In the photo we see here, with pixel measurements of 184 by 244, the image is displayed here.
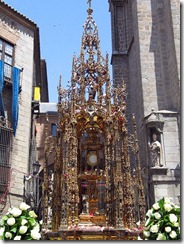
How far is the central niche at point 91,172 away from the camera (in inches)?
383

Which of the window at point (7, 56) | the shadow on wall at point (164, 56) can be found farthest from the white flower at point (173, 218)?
the window at point (7, 56)

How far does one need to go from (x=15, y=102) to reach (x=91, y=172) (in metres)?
9.09

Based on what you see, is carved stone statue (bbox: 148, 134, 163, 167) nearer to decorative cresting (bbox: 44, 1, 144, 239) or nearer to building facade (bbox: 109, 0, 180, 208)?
building facade (bbox: 109, 0, 180, 208)

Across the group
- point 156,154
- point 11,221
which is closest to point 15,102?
point 156,154

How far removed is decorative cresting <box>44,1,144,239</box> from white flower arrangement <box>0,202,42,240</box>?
2115 millimetres

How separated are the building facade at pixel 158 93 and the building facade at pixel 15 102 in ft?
21.0

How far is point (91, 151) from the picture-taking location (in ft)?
33.6

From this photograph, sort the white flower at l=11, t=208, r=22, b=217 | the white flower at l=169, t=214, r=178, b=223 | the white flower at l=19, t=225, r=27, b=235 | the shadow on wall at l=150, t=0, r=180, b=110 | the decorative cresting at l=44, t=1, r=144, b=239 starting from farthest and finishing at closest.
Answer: the shadow on wall at l=150, t=0, r=180, b=110 < the decorative cresting at l=44, t=1, r=144, b=239 < the white flower at l=11, t=208, r=22, b=217 < the white flower at l=19, t=225, r=27, b=235 < the white flower at l=169, t=214, r=178, b=223

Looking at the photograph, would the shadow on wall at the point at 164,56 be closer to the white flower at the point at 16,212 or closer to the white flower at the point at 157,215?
the white flower at the point at 157,215

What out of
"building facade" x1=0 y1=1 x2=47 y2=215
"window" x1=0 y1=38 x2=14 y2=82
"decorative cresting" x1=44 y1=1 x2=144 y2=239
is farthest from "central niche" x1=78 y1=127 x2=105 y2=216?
"window" x1=0 y1=38 x2=14 y2=82

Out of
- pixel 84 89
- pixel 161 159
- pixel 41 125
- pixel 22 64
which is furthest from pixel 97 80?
pixel 41 125

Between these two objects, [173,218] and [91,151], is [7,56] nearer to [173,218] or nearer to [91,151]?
[91,151]

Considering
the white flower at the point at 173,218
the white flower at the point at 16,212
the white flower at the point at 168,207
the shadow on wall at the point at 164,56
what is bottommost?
the white flower at the point at 173,218

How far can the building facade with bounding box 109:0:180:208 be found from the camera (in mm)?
15062
